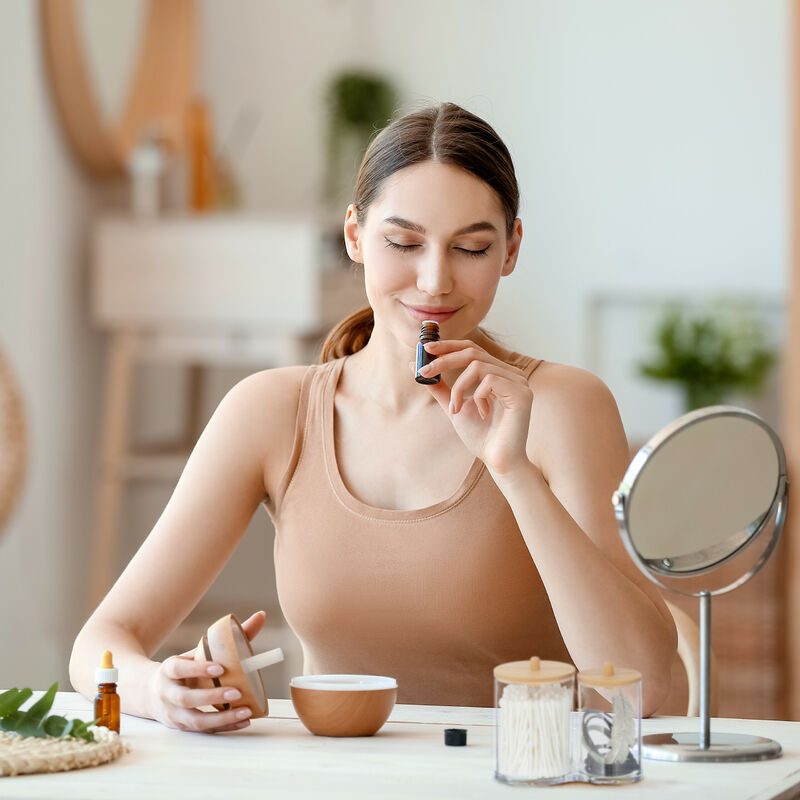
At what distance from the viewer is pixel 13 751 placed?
1.03 metres

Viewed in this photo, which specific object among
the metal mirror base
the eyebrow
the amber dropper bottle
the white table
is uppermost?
the eyebrow

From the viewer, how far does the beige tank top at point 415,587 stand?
148 centimetres

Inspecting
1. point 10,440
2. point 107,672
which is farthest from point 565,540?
point 10,440

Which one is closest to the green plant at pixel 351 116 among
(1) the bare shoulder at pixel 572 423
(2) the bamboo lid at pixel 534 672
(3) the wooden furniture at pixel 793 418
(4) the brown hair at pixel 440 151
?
(3) the wooden furniture at pixel 793 418

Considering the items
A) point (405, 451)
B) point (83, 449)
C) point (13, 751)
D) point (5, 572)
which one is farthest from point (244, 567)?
point (13, 751)

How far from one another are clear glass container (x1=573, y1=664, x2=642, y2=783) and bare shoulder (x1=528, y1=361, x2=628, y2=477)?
0.47 m

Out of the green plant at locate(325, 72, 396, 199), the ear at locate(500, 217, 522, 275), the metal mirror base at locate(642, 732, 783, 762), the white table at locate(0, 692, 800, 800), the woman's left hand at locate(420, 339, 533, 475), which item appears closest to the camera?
the white table at locate(0, 692, 800, 800)

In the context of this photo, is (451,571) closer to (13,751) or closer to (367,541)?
(367,541)

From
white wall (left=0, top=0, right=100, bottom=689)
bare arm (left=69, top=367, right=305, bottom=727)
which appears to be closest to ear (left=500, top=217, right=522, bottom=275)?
bare arm (left=69, top=367, right=305, bottom=727)

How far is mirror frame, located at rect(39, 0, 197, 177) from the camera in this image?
3.23 metres

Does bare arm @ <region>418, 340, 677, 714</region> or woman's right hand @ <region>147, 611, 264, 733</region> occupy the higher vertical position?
bare arm @ <region>418, 340, 677, 714</region>

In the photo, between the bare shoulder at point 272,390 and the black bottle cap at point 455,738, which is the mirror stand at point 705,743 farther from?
the bare shoulder at point 272,390

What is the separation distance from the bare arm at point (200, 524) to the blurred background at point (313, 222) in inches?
64.5

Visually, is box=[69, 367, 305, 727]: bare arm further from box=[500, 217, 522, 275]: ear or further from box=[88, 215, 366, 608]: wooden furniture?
box=[88, 215, 366, 608]: wooden furniture
